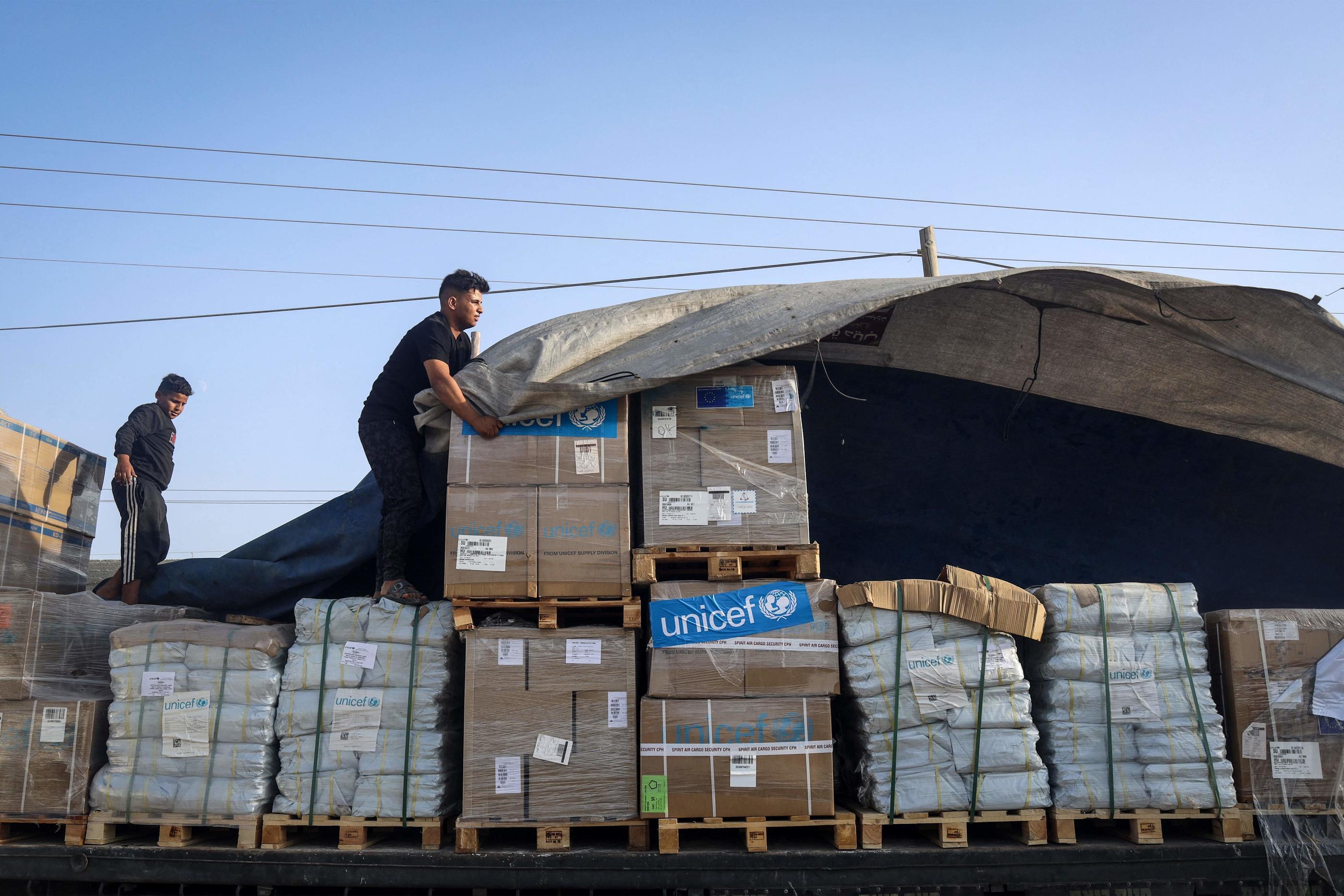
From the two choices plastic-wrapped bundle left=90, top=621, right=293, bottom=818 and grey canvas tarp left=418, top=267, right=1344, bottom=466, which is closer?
plastic-wrapped bundle left=90, top=621, right=293, bottom=818

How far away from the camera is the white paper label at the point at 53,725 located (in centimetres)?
514

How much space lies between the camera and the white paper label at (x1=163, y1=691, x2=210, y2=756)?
4.98m

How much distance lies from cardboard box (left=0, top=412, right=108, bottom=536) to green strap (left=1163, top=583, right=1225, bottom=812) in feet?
23.0

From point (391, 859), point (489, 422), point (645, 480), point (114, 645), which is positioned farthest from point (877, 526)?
point (114, 645)

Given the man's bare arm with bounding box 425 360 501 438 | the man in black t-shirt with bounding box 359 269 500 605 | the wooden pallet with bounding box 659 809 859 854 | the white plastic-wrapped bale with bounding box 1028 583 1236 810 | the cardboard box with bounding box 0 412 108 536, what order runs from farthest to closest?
1. the cardboard box with bounding box 0 412 108 536
2. the man in black t-shirt with bounding box 359 269 500 605
3. the man's bare arm with bounding box 425 360 501 438
4. the white plastic-wrapped bale with bounding box 1028 583 1236 810
5. the wooden pallet with bounding box 659 809 859 854

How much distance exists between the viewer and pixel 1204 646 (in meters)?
4.97

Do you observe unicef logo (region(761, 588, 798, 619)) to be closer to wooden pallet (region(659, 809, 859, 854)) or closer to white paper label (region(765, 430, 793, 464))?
white paper label (region(765, 430, 793, 464))

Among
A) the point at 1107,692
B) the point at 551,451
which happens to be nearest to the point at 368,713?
the point at 551,451

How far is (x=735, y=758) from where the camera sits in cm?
476

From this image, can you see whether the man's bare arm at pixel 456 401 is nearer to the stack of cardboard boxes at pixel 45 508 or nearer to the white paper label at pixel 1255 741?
the stack of cardboard boxes at pixel 45 508

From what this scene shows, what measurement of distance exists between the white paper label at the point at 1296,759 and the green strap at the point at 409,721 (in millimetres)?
4582

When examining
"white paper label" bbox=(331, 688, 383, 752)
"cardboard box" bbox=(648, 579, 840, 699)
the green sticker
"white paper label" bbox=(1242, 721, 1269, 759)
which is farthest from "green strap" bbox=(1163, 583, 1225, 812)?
"white paper label" bbox=(331, 688, 383, 752)

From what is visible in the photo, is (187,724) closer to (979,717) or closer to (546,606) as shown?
(546,606)

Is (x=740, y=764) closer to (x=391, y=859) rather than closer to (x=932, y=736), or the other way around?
(x=932, y=736)
